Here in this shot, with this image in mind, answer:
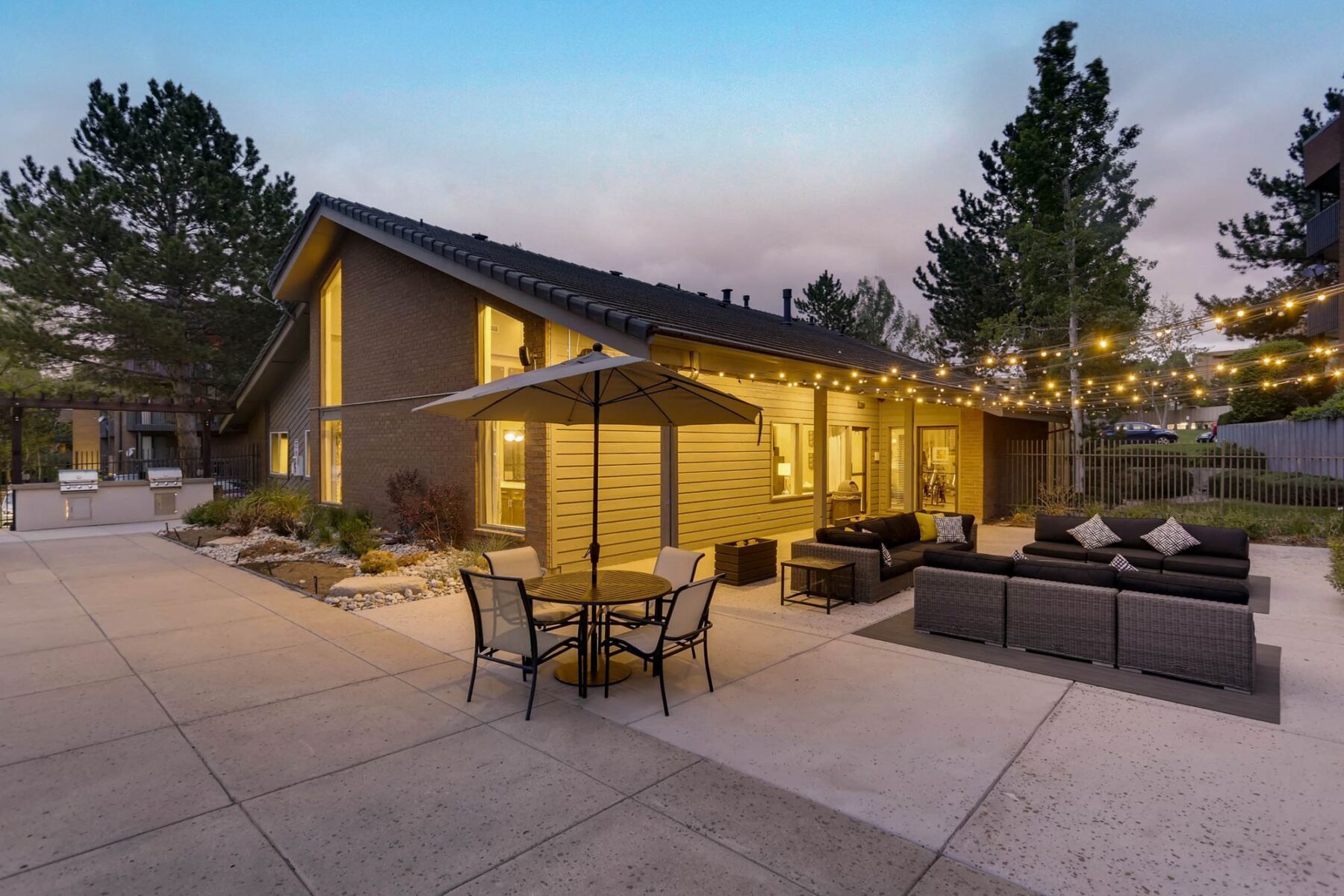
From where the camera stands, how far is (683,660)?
17.2 ft

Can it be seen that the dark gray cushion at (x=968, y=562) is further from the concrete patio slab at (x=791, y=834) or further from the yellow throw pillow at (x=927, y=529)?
the concrete patio slab at (x=791, y=834)

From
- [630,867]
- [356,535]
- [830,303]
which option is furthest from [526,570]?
[830,303]

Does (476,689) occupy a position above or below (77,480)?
below

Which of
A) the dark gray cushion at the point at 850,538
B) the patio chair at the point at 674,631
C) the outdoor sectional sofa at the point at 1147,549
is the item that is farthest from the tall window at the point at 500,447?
the outdoor sectional sofa at the point at 1147,549

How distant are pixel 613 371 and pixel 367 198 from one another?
253 ft

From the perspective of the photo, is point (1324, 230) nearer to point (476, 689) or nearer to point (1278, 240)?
point (1278, 240)

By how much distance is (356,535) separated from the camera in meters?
9.95

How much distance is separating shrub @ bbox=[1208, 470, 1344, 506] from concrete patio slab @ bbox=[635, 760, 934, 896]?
13.1 metres

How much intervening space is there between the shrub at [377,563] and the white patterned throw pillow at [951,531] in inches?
298

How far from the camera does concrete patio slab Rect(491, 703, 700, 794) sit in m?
3.30

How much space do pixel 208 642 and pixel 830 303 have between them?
28520 millimetres

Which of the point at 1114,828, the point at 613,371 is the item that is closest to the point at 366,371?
the point at 613,371

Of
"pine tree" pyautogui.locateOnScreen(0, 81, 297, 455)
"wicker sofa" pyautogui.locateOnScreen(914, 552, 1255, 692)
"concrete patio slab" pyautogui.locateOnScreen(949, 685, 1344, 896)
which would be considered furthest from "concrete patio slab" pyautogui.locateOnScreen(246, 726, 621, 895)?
"pine tree" pyautogui.locateOnScreen(0, 81, 297, 455)

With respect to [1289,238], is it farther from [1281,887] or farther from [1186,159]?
[1281,887]
